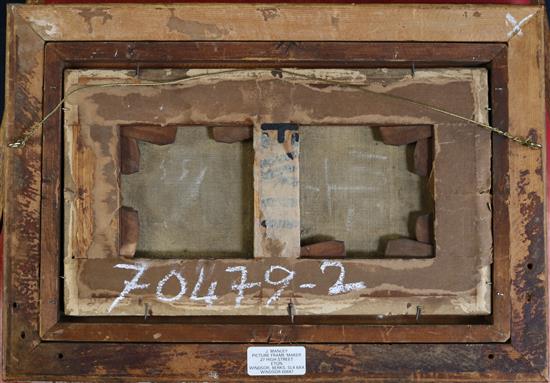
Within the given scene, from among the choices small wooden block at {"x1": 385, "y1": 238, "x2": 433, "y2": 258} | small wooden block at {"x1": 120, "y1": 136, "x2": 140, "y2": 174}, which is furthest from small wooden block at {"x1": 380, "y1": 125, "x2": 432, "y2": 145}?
small wooden block at {"x1": 120, "y1": 136, "x2": 140, "y2": 174}

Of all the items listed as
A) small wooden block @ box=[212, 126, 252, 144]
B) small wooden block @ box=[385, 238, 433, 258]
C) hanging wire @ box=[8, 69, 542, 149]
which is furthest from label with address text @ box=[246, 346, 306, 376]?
hanging wire @ box=[8, 69, 542, 149]

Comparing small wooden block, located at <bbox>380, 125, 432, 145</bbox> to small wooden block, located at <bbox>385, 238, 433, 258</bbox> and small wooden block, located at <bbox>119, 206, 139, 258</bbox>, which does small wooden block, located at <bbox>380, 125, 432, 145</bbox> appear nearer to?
small wooden block, located at <bbox>385, 238, 433, 258</bbox>

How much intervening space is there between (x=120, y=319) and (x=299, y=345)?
1.70ft

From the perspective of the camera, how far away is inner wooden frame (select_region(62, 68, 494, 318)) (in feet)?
4.71

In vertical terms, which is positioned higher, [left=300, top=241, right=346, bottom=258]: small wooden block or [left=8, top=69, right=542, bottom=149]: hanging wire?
[left=8, top=69, right=542, bottom=149]: hanging wire

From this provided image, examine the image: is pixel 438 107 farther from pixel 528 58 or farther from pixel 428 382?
pixel 428 382

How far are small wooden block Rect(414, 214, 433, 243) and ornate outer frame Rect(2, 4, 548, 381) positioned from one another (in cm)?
21

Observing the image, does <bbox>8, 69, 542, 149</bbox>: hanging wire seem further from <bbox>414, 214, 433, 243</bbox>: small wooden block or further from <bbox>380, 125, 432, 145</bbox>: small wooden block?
<bbox>414, 214, 433, 243</bbox>: small wooden block

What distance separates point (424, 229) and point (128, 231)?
86cm

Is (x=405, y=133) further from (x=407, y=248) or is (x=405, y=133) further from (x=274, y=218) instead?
(x=274, y=218)

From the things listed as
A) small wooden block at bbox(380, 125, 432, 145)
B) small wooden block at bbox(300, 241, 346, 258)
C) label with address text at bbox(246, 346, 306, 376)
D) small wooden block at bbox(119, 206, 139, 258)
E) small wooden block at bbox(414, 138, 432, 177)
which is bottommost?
label with address text at bbox(246, 346, 306, 376)

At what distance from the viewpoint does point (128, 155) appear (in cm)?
148

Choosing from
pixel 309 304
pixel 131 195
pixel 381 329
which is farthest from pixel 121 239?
pixel 381 329

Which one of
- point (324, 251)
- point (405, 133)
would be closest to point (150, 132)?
point (324, 251)
